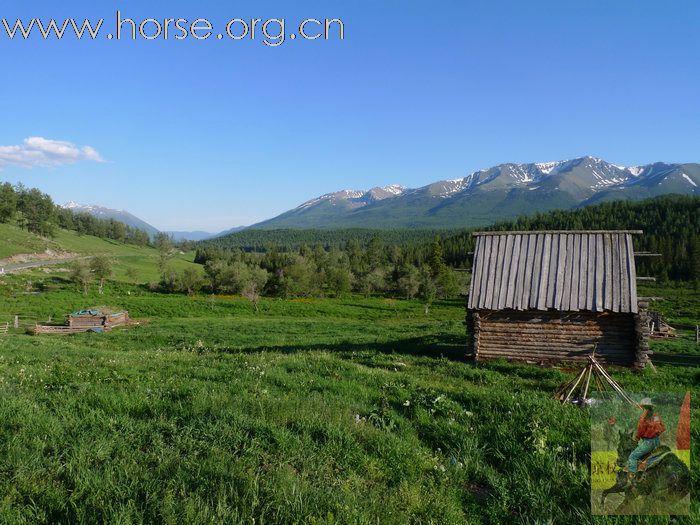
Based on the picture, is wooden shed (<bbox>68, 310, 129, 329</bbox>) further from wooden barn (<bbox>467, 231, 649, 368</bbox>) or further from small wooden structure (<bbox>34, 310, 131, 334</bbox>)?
wooden barn (<bbox>467, 231, 649, 368</bbox>)

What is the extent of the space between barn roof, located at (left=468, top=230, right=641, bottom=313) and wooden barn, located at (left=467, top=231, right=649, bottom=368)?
4cm

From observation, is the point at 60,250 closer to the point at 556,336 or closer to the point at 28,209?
the point at 28,209

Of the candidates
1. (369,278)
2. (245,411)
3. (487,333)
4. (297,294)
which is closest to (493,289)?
(487,333)

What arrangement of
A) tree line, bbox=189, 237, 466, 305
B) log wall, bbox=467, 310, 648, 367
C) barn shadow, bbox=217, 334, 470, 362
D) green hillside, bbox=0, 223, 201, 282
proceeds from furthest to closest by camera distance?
1. green hillside, bbox=0, 223, 201, 282
2. tree line, bbox=189, 237, 466, 305
3. barn shadow, bbox=217, 334, 470, 362
4. log wall, bbox=467, 310, 648, 367

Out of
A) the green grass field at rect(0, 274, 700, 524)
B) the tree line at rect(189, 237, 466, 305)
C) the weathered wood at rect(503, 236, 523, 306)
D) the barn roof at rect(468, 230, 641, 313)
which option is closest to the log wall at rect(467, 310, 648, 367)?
the barn roof at rect(468, 230, 641, 313)

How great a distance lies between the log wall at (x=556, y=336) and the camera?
18188 mm

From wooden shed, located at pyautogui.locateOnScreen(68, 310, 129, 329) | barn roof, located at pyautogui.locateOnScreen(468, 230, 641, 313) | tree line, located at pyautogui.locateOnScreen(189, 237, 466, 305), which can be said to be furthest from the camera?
tree line, located at pyautogui.locateOnScreen(189, 237, 466, 305)

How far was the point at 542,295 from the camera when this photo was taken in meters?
19.1

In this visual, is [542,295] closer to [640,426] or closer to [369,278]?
[640,426]

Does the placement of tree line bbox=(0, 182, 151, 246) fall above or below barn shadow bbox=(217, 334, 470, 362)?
above

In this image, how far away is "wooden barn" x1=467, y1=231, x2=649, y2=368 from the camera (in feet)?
59.8

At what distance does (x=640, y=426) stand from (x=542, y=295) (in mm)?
15508

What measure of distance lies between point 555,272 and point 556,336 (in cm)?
292

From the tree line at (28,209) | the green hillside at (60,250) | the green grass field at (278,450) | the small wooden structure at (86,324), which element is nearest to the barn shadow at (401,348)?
the green grass field at (278,450)
